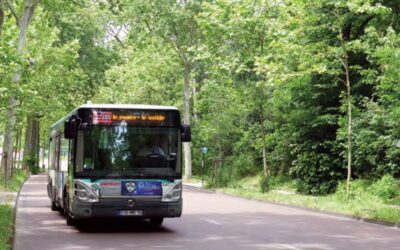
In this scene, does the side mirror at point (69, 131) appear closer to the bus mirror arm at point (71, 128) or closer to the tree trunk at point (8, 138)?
the bus mirror arm at point (71, 128)

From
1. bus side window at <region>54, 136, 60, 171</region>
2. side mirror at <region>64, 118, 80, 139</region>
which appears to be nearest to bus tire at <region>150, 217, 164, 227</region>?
side mirror at <region>64, 118, 80, 139</region>

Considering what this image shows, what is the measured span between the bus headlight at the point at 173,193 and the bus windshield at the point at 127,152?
0.83ft

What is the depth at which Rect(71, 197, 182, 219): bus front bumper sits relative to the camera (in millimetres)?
14602

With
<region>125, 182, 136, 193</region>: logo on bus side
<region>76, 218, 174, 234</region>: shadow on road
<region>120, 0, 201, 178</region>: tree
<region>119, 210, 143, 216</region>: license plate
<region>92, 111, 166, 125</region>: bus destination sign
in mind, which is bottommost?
<region>76, 218, 174, 234</region>: shadow on road

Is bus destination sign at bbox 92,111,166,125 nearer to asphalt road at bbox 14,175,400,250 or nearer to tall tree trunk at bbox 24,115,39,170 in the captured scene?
asphalt road at bbox 14,175,400,250

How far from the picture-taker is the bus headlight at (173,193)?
1495 centimetres

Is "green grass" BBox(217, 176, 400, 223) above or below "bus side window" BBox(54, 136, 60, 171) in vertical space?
below

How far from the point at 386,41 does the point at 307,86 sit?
9177 millimetres

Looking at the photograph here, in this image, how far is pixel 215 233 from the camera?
48.6ft

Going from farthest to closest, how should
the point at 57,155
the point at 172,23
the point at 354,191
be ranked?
the point at 172,23 < the point at 354,191 < the point at 57,155

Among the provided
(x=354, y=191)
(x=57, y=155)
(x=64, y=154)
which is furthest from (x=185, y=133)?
(x=354, y=191)

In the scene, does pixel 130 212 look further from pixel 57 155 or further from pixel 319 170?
pixel 319 170

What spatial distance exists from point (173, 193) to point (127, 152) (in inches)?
55.3

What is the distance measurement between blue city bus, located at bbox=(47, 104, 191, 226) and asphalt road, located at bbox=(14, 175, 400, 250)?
2.14ft
